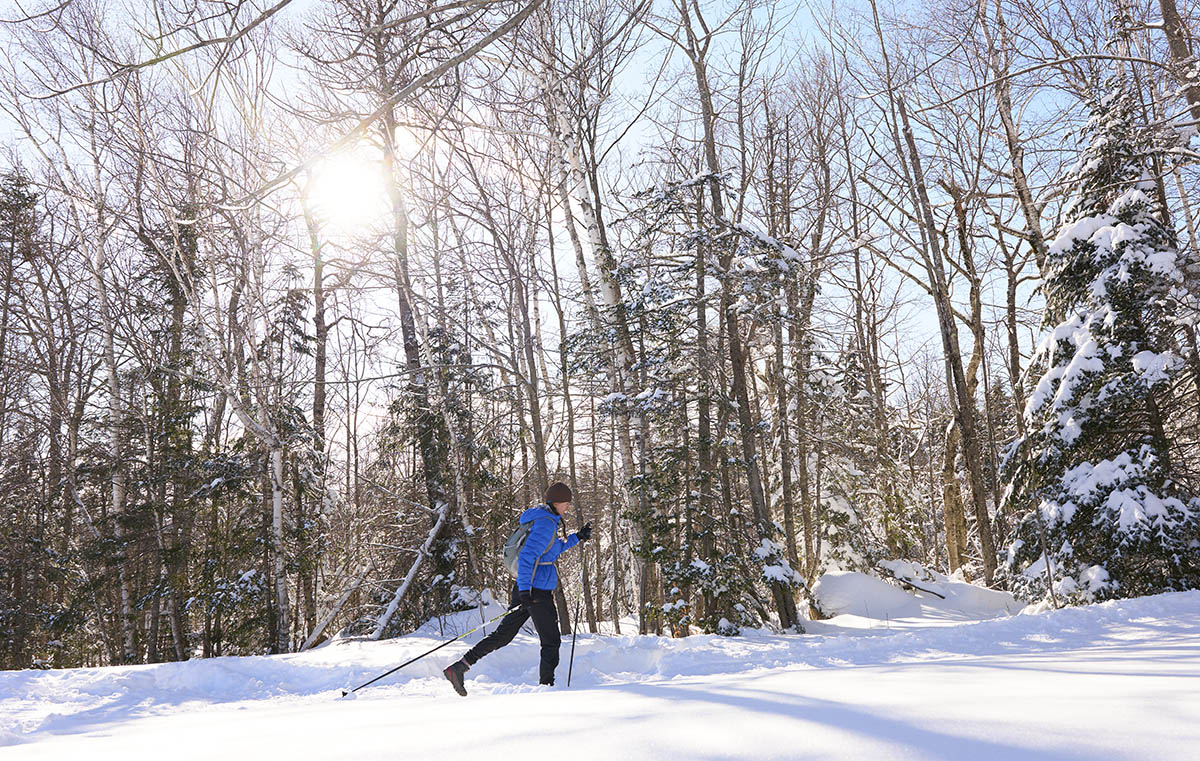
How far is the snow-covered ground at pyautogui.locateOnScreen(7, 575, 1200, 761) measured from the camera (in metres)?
2.08

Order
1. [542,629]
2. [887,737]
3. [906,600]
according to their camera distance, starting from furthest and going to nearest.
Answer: [906,600]
[542,629]
[887,737]

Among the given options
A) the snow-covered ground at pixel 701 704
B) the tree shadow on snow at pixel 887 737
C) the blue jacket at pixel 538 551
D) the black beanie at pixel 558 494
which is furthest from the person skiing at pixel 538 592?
the tree shadow on snow at pixel 887 737

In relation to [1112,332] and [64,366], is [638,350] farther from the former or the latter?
[64,366]

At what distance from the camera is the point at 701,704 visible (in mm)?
2914

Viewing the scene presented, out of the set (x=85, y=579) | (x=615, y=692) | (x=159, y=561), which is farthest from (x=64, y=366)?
(x=615, y=692)

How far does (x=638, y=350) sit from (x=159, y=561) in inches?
409

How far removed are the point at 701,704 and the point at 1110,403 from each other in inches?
330

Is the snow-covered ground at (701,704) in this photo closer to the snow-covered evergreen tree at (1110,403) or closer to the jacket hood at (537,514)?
the snow-covered evergreen tree at (1110,403)

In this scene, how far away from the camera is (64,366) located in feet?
53.8

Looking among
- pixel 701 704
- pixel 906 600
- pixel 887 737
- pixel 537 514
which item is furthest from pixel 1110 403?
pixel 887 737

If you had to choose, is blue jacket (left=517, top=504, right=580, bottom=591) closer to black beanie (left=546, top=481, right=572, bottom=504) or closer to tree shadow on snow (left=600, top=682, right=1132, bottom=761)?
black beanie (left=546, top=481, right=572, bottom=504)

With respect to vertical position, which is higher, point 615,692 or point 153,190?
point 153,190

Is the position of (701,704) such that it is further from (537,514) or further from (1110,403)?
(1110,403)

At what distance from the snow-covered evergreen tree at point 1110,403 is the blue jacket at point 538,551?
711 centimetres
